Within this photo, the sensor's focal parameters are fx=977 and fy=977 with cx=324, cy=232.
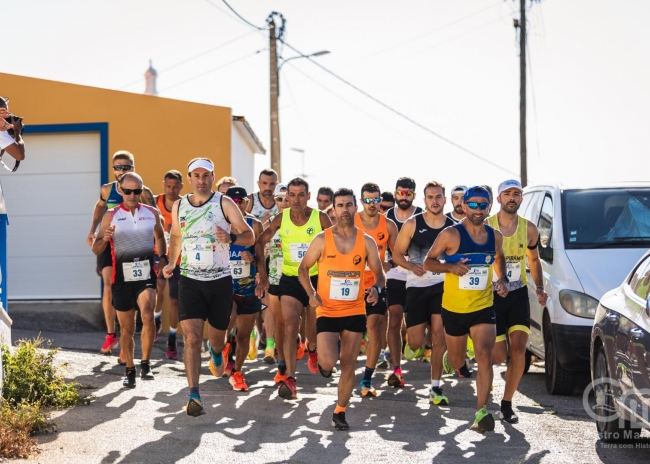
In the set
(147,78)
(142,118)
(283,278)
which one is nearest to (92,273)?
(142,118)

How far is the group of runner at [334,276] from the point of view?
800cm

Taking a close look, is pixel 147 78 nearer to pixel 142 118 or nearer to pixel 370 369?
pixel 142 118

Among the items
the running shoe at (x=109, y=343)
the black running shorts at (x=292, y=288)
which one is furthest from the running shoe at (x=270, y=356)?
the black running shorts at (x=292, y=288)

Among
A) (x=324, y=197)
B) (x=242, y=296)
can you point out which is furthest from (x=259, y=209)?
(x=242, y=296)

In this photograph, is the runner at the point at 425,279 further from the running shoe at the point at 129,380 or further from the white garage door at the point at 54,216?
the white garage door at the point at 54,216

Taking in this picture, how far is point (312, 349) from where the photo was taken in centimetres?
1112

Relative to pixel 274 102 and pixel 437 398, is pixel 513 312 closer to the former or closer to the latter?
pixel 437 398

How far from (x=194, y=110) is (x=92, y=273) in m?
3.32

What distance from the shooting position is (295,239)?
381 inches

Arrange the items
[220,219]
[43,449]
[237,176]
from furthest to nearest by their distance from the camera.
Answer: [237,176] < [220,219] < [43,449]

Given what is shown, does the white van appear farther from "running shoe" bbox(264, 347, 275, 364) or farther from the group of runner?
"running shoe" bbox(264, 347, 275, 364)

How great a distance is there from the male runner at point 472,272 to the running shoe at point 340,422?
1087 millimetres

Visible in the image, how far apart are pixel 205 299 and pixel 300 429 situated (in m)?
1.48

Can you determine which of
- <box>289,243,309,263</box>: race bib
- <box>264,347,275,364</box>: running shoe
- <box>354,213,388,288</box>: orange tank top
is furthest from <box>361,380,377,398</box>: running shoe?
<box>264,347,275,364</box>: running shoe
